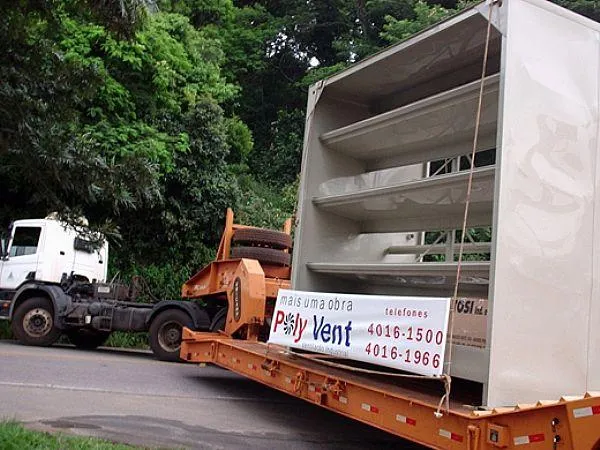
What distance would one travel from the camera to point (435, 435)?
15.6 feet

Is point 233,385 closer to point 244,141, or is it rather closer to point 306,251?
point 306,251

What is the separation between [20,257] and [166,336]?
12.8 feet

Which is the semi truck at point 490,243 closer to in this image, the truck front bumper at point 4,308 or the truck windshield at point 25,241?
the truck windshield at point 25,241

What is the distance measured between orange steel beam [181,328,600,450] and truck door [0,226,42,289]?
7082 millimetres

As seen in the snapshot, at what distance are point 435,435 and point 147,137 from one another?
1368cm

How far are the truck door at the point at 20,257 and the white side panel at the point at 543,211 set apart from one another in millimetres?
11169

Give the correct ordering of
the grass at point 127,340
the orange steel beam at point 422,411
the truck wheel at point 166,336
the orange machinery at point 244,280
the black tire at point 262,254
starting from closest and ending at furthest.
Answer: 1. the orange steel beam at point 422,411
2. the orange machinery at point 244,280
3. the black tire at point 262,254
4. the truck wheel at point 166,336
5. the grass at point 127,340

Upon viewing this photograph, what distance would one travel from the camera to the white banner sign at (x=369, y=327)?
4.82 metres

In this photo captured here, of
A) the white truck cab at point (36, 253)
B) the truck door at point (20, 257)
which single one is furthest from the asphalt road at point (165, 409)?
the truck door at point (20, 257)

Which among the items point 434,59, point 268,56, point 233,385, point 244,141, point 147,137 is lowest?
point 233,385

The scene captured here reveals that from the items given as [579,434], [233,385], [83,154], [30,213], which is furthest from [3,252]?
[579,434]

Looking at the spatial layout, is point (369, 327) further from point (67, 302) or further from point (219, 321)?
point (67, 302)

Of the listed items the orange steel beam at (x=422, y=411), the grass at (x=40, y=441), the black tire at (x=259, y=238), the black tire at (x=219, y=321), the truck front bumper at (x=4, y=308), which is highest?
the black tire at (x=259, y=238)

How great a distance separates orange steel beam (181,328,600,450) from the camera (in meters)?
3.81
